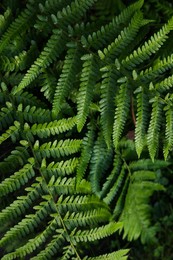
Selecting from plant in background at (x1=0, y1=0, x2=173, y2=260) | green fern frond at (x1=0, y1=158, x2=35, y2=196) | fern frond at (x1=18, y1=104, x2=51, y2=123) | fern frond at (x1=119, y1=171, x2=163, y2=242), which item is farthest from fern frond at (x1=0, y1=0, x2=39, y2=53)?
fern frond at (x1=119, y1=171, x2=163, y2=242)

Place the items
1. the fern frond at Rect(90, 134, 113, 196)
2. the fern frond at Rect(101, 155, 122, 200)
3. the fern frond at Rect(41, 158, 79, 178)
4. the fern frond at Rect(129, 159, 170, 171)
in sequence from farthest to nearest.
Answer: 1. the fern frond at Rect(129, 159, 170, 171)
2. the fern frond at Rect(101, 155, 122, 200)
3. the fern frond at Rect(90, 134, 113, 196)
4. the fern frond at Rect(41, 158, 79, 178)

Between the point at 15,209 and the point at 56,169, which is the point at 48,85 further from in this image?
the point at 15,209

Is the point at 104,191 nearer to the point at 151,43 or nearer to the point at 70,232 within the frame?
the point at 70,232

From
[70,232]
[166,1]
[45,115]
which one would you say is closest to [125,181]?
[70,232]

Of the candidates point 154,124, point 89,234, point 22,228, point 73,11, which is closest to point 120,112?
point 154,124

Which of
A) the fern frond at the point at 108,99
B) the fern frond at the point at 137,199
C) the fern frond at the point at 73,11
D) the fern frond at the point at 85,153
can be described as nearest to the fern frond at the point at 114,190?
the fern frond at the point at 137,199

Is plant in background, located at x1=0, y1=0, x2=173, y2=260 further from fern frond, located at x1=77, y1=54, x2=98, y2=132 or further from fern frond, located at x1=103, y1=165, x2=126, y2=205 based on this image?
fern frond, located at x1=103, y1=165, x2=126, y2=205

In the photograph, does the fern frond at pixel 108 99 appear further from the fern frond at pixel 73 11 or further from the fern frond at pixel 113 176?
the fern frond at pixel 113 176
